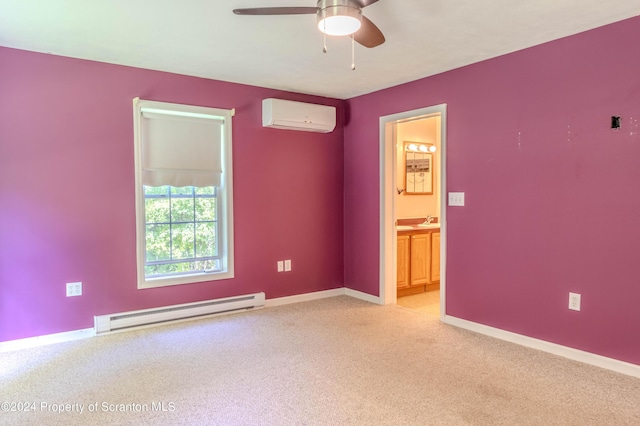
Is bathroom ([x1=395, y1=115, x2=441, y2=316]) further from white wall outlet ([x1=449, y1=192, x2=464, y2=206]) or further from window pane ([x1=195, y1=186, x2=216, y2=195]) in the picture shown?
window pane ([x1=195, y1=186, x2=216, y2=195])

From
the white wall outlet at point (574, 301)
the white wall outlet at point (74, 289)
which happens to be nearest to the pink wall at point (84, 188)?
the white wall outlet at point (74, 289)

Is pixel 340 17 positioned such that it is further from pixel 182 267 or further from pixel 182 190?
pixel 182 267

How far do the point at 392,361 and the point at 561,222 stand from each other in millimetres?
1595

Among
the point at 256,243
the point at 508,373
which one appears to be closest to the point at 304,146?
the point at 256,243

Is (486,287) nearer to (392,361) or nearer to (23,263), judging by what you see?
(392,361)

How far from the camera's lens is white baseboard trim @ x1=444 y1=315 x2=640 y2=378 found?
2725 mm

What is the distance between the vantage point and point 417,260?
488cm

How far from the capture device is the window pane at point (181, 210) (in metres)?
3.95

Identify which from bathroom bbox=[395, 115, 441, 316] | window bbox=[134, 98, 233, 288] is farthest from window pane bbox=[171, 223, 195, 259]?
bathroom bbox=[395, 115, 441, 316]

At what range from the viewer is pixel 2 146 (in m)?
3.12

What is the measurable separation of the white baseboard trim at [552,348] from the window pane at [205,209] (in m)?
2.48

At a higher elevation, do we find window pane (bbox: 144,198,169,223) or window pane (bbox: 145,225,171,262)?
window pane (bbox: 144,198,169,223)

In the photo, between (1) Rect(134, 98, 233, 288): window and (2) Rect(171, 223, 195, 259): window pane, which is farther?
(2) Rect(171, 223, 195, 259): window pane

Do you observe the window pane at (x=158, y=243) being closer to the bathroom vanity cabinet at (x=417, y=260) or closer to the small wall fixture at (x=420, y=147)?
the bathroom vanity cabinet at (x=417, y=260)
